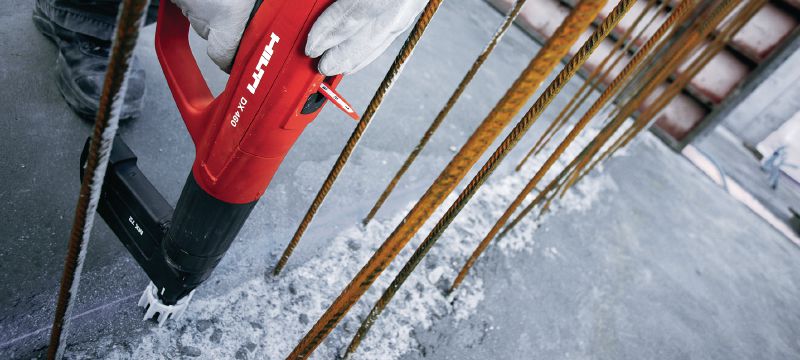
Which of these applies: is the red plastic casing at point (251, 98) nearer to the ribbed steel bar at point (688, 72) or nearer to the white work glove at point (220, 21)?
the white work glove at point (220, 21)

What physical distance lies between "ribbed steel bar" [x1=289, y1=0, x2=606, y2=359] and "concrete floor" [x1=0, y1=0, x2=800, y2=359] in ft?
1.43

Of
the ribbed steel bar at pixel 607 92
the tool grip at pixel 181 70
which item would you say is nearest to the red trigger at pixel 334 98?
the tool grip at pixel 181 70

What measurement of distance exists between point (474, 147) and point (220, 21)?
1.47 ft

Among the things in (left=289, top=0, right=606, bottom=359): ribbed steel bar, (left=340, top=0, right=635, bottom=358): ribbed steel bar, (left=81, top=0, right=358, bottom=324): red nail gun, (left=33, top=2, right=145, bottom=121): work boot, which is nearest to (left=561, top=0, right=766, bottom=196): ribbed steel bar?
(left=340, top=0, right=635, bottom=358): ribbed steel bar

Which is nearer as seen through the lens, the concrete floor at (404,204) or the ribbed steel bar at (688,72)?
the concrete floor at (404,204)

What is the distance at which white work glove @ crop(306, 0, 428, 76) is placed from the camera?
1.85 ft

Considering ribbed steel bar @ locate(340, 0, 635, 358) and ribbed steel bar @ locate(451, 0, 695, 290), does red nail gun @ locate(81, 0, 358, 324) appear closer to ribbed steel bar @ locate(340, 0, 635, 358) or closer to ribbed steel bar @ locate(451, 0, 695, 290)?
ribbed steel bar @ locate(340, 0, 635, 358)

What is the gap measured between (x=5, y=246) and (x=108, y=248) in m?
0.18

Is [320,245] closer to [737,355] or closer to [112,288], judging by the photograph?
[112,288]

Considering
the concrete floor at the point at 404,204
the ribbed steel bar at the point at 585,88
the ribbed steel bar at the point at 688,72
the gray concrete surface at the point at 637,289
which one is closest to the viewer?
the concrete floor at the point at 404,204

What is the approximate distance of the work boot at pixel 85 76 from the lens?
1.15 metres

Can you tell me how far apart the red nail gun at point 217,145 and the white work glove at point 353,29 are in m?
0.03

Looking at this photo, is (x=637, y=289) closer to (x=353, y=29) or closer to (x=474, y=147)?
(x=474, y=147)

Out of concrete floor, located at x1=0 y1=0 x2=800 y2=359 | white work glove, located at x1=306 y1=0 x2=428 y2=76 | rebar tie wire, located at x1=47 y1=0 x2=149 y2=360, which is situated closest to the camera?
rebar tie wire, located at x1=47 y1=0 x2=149 y2=360
